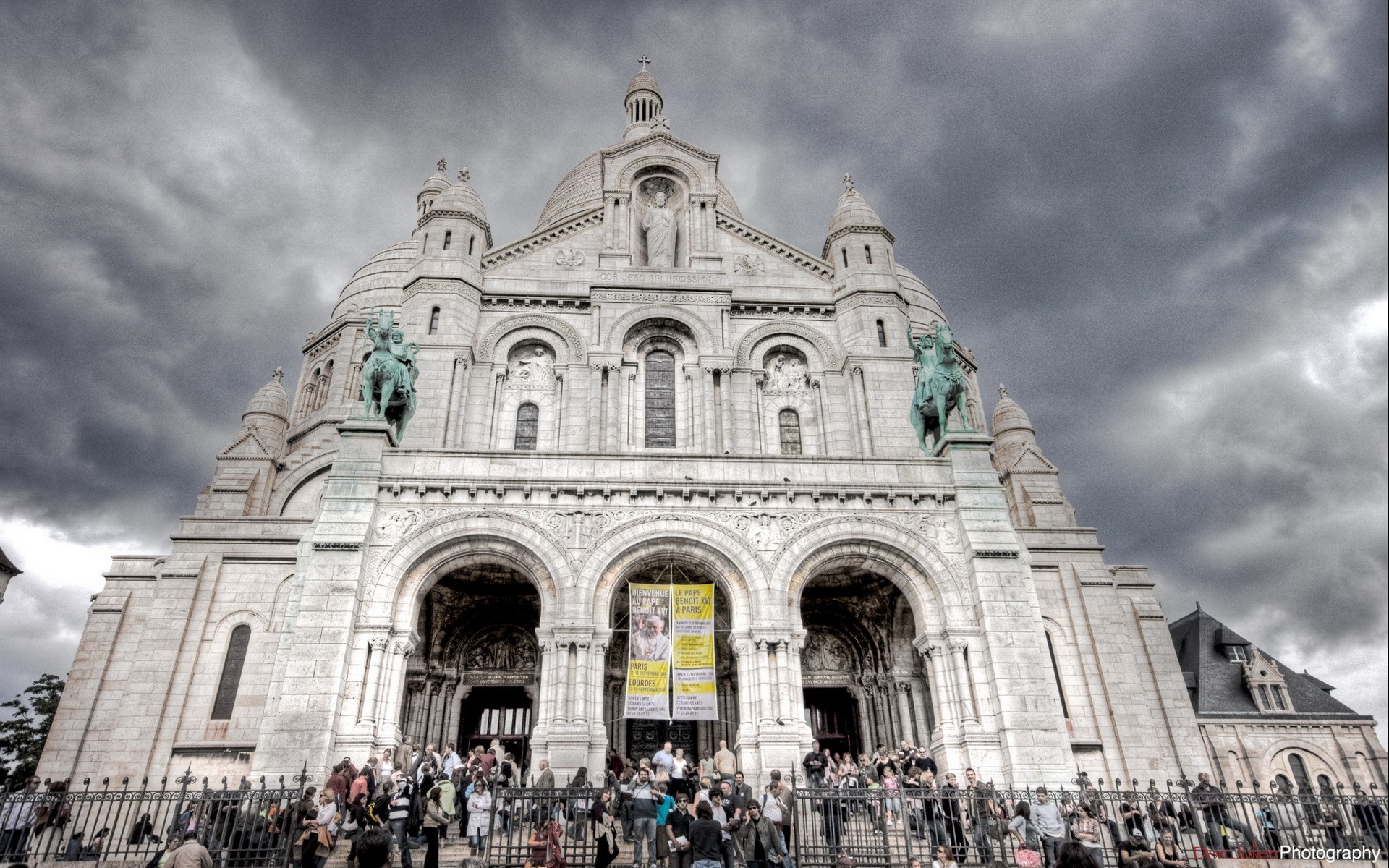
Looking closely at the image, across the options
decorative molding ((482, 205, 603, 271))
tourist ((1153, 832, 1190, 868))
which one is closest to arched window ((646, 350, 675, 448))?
decorative molding ((482, 205, 603, 271))

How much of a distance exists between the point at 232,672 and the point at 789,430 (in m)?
17.8

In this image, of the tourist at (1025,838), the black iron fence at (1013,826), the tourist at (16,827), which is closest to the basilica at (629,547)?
the black iron fence at (1013,826)

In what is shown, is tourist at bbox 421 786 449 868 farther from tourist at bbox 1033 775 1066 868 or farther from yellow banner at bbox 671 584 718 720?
tourist at bbox 1033 775 1066 868

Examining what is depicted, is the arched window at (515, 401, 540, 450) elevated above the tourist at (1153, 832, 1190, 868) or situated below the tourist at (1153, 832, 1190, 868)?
above

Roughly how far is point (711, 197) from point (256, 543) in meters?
19.2

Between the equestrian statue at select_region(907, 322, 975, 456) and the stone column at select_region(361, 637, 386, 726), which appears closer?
the stone column at select_region(361, 637, 386, 726)

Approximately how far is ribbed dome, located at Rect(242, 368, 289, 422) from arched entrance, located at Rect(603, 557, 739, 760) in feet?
62.4

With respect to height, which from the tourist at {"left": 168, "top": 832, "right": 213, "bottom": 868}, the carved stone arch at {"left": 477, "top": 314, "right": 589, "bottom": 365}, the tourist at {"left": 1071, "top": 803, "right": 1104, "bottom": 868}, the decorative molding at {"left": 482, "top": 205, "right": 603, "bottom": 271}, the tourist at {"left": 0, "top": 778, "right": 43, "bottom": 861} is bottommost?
the tourist at {"left": 168, "top": 832, "right": 213, "bottom": 868}

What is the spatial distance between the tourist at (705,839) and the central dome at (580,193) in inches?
1310

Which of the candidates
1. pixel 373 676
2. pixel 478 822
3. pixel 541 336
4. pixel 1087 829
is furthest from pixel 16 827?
pixel 541 336

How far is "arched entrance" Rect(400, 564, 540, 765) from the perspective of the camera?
22.2m

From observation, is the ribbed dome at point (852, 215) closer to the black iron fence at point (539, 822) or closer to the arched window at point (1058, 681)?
the arched window at point (1058, 681)

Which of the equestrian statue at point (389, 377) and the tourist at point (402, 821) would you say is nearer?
the tourist at point (402, 821)

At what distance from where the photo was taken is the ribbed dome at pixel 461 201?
98.0 ft
